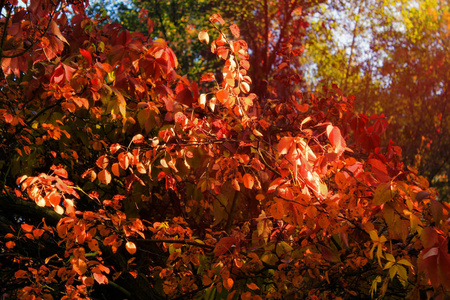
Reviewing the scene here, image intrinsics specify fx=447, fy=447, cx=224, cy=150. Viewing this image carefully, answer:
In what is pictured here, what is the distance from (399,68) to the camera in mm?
11930

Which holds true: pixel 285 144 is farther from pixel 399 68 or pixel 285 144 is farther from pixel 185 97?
pixel 399 68

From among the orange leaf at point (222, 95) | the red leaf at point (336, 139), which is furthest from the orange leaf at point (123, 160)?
the red leaf at point (336, 139)

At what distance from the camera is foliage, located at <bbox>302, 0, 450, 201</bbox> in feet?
35.0

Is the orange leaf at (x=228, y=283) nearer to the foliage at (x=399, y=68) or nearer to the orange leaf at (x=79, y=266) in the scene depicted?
the orange leaf at (x=79, y=266)

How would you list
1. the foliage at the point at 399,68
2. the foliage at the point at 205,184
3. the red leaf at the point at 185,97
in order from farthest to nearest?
the foliage at the point at 399,68 → the red leaf at the point at 185,97 → the foliage at the point at 205,184

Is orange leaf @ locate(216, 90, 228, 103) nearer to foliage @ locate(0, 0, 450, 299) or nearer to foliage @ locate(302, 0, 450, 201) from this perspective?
foliage @ locate(0, 0, 450, 299)

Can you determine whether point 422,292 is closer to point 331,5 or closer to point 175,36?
point 331,5

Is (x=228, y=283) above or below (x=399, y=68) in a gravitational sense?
below

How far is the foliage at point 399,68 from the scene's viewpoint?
35.0 feet

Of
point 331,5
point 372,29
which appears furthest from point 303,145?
point 372,29

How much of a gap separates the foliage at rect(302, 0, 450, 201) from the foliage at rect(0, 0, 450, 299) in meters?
8.26

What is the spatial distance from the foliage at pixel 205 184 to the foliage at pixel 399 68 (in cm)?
826

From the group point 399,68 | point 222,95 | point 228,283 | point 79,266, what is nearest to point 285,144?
point 222,95

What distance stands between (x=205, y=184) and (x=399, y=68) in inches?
434
